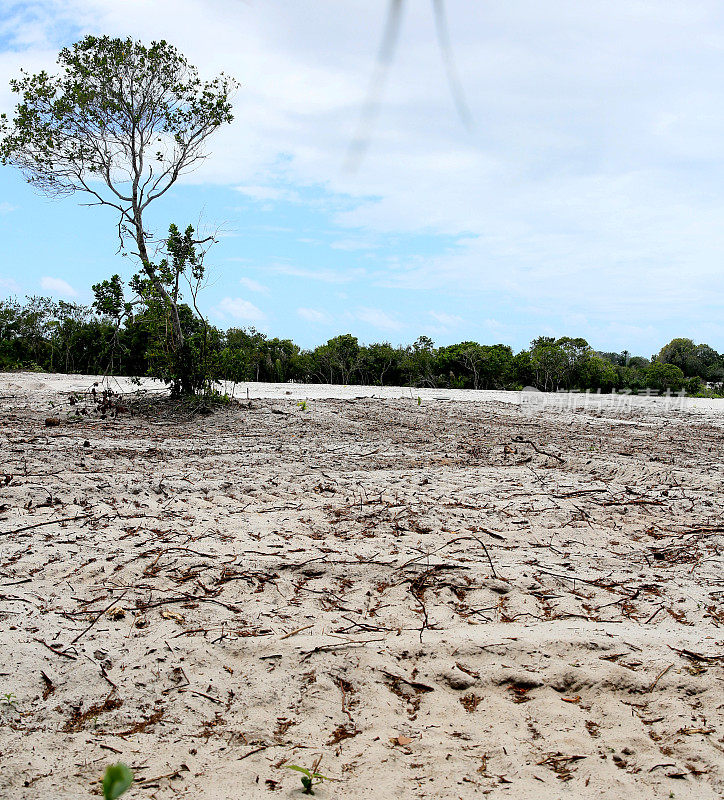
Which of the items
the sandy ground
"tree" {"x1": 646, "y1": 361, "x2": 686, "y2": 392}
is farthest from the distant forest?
the sandy ground

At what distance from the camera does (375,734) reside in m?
2.08

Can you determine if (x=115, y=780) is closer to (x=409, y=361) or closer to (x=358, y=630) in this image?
(x=358, y=630)

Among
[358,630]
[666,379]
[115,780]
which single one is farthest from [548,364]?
[115,780]

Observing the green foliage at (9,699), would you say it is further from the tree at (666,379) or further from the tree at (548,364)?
the tree at (548,364)

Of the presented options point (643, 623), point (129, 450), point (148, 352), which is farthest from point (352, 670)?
point (148, 352)

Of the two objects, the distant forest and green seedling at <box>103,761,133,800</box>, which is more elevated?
the distant forest

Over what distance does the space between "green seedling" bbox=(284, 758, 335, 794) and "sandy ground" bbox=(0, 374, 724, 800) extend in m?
0.04

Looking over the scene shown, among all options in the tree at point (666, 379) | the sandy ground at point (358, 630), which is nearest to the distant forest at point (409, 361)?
the tree at point (666, 379)

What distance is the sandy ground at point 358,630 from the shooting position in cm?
192

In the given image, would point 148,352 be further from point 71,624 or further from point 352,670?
point 352,670

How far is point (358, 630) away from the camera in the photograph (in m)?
2.71

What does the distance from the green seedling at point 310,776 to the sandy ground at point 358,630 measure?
4 cm

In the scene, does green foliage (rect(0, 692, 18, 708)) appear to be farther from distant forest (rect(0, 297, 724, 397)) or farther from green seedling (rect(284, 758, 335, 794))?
distant forest (rect(0, 297, 724, 397))

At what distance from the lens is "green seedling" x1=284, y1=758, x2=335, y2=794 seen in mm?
1760
